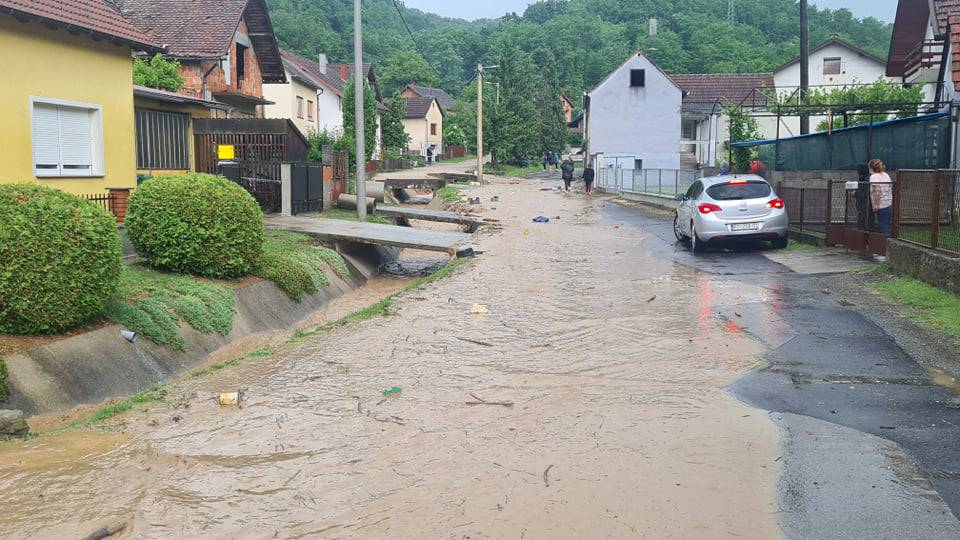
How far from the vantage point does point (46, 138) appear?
14.5m

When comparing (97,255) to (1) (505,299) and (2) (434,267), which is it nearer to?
(1) (505,299)

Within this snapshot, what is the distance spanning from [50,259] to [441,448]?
415cm

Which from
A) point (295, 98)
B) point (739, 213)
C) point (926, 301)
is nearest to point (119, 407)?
point (926, 301)

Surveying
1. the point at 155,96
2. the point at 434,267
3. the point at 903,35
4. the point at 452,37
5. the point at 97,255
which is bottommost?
the point at 434,267

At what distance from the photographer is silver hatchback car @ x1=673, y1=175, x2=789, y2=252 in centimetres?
1791

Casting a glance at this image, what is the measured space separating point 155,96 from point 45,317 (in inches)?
509

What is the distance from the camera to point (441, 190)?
4381cm

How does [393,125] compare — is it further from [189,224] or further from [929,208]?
[929,208]

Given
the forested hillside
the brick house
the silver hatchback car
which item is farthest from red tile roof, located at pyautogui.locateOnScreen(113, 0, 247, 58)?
the forested hillside

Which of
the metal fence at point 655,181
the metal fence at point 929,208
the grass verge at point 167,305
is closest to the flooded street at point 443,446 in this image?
the grass verge at point 167,305

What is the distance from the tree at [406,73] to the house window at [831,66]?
57.9m

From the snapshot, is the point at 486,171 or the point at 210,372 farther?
the point at 486,171

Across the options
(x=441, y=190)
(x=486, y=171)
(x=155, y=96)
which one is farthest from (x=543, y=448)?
(x=486, y=171)

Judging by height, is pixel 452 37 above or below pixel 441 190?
above
